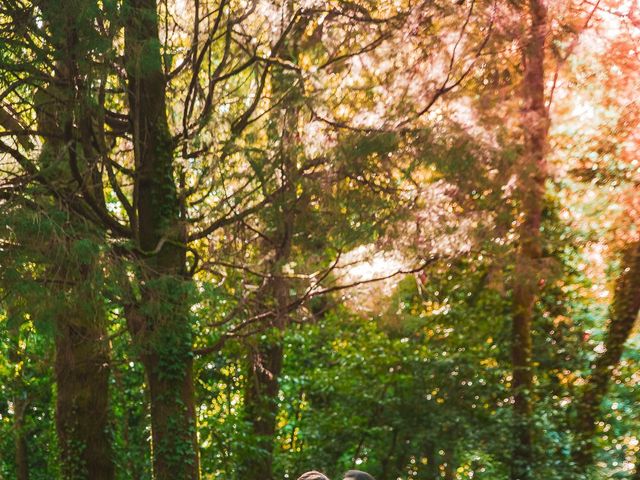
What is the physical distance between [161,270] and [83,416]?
299cm

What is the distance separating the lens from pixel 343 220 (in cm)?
816

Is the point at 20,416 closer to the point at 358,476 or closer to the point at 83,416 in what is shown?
the point at 83,416

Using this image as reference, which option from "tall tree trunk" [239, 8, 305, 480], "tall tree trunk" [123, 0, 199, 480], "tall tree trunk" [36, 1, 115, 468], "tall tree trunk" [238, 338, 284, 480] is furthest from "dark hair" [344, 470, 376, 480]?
"tall tree trunk" [238, 338, 284, 480]

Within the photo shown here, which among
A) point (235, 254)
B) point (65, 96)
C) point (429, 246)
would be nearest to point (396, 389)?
point (429, 246)

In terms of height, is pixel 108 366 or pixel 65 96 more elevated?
pixel 65 96

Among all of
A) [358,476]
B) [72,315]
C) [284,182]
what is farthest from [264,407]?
[358,476]

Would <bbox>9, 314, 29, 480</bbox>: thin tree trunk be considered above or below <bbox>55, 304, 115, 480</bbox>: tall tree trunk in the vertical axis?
above

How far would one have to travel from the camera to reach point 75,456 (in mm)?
9570

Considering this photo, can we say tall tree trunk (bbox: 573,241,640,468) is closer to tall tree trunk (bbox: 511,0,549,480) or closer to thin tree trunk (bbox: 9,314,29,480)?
tall tree trunk (bbox: 511,0,549,480)

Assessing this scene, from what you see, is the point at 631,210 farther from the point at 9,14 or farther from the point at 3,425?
the point at 3,425

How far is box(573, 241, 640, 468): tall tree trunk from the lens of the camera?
9492 mm

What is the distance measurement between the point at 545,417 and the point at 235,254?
3994 millimetres

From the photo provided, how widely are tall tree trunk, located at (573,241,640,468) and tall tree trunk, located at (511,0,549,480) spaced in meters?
0.63

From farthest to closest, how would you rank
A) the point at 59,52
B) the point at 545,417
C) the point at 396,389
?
the point at 396,389 < the point at 545,417 < the point at 59,52
